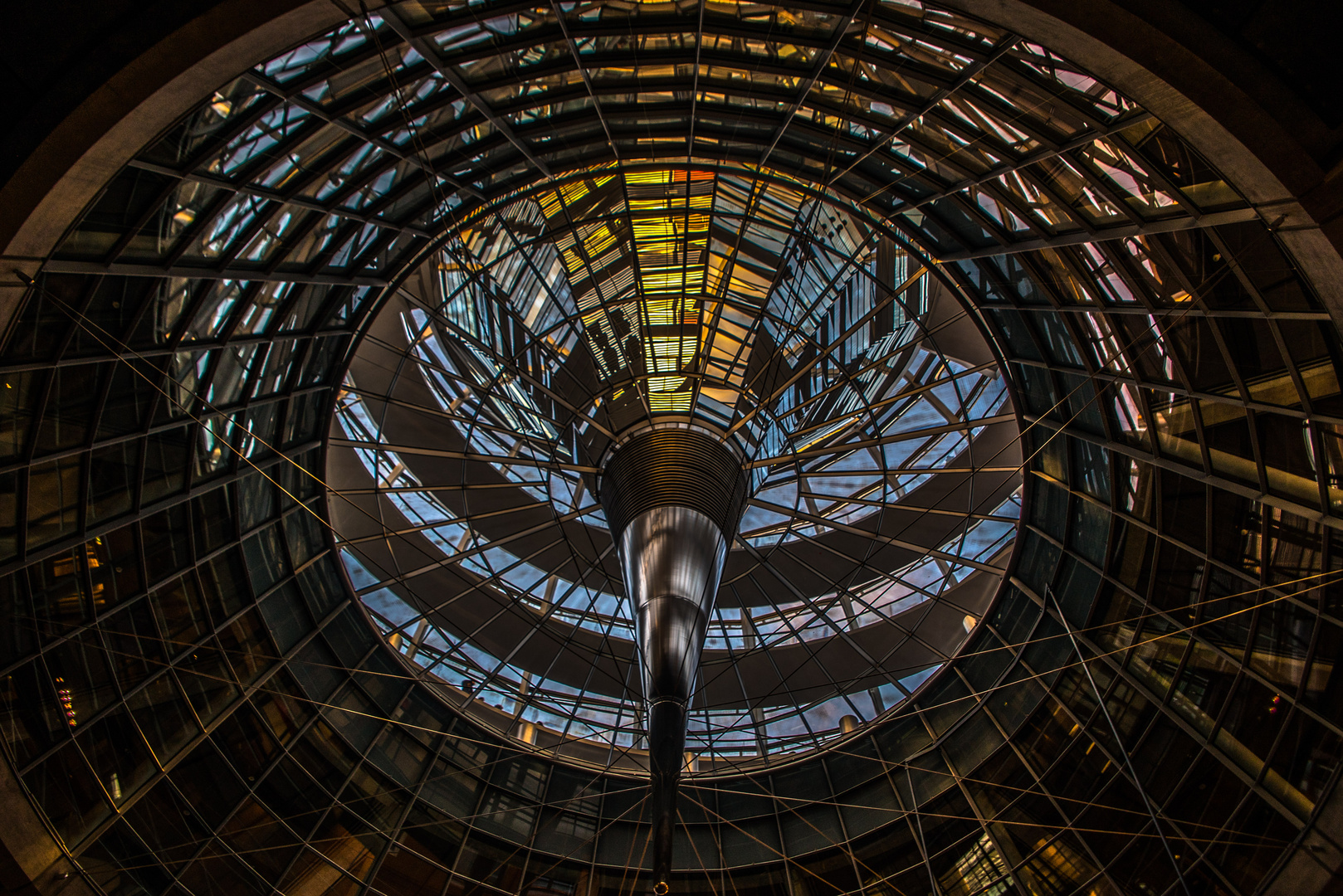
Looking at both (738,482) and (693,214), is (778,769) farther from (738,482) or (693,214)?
(693,214)

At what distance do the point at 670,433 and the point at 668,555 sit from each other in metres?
4.37

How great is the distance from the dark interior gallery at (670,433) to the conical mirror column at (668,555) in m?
0.13

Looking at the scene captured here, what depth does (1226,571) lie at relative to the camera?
18.0m

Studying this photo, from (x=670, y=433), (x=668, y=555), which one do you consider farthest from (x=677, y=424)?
(x=668, y=555)

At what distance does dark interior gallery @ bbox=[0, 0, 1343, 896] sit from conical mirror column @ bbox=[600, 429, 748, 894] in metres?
0.13

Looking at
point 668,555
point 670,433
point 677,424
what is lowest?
point 668,555

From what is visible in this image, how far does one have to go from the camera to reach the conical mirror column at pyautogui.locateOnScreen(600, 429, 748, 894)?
17.1m

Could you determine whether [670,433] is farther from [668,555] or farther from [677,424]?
[668,555]

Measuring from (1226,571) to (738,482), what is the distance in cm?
1200

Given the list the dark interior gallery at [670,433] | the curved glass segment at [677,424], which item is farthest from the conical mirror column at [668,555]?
the curved glass segment at [677,424]

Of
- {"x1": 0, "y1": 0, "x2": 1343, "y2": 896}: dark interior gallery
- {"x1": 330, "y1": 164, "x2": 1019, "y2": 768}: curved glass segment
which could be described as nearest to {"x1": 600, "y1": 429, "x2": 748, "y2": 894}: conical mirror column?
{"x1": 0, "y1": 0, "x2": 1343, "y2": 896}: dark interior gallery

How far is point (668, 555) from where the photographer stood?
20.3 metres

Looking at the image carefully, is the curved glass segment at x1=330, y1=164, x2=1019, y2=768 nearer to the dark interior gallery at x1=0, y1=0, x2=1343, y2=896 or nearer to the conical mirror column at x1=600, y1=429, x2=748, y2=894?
the dark interior gallery at x1=0, y1=0, x2=1343, y2=896

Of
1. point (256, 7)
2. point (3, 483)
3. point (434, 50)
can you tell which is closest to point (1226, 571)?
point (434, 50)
